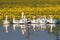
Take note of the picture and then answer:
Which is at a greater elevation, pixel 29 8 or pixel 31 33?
pixel 29 8

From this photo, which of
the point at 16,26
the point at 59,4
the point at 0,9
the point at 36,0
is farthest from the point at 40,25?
the point at 36,0

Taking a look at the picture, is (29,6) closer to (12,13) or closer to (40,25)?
(12,13)

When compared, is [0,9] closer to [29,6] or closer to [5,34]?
[29,6]

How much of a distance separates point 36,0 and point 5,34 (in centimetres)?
1545

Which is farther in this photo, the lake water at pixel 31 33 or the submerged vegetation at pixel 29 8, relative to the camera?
the submerged vegetation at pixel 29 8

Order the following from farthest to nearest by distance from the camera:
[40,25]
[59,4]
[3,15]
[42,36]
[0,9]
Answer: [59,4] → [0,9] → [3,15] → [40,25] → [42,36]

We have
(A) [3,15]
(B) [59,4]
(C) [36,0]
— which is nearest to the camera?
(A) [3,15]

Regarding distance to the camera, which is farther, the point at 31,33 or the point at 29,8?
the point at 29,8

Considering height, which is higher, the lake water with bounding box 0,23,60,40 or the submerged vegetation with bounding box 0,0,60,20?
the submerged vegetation with bounding box 0,0,60,20

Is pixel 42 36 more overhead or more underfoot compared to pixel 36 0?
more underfoot

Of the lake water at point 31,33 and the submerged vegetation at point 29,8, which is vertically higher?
the submerged vegetation at point 29,8

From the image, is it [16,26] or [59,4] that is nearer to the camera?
[16,26]

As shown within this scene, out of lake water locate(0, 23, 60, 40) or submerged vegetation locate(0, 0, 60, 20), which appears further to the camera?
submerged vegetation locate(0, 0, 60, 20)

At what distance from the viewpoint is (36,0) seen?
28.0 metres
